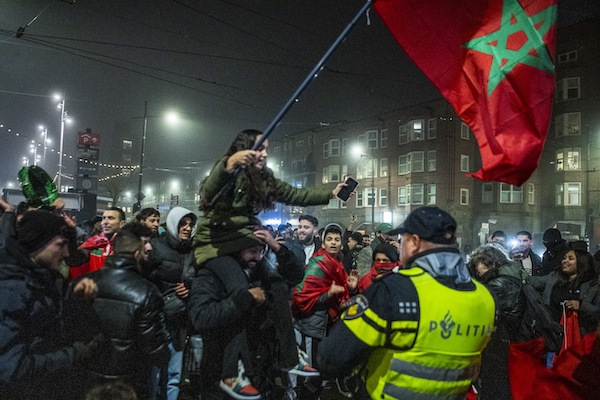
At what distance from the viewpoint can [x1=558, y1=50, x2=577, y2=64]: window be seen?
36.9m

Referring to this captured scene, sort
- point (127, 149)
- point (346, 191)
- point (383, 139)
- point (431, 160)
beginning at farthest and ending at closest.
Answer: point (127, 149) < point (383, 139) < point (431, 160) < point (346, 191)

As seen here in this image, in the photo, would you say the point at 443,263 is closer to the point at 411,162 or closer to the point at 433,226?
the point at 433,226

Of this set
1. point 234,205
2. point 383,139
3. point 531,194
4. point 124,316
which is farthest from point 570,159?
point 124,316

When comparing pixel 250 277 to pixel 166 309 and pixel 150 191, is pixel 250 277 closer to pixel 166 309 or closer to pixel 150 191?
pixel 166 309

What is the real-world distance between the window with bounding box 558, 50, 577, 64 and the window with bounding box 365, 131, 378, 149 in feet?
61.7

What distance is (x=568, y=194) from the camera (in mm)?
37781

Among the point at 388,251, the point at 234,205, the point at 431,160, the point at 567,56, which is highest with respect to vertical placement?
the point at 567,56

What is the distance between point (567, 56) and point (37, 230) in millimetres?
45116

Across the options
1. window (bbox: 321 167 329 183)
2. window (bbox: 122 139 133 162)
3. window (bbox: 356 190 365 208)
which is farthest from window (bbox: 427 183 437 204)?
window (bbox: 122 139 133 162)

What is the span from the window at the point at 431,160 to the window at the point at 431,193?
176cm

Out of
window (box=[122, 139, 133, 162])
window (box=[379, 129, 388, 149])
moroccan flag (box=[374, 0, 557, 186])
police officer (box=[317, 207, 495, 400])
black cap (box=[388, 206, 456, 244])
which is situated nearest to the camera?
police officer (box=[317, 207, 495, 400])

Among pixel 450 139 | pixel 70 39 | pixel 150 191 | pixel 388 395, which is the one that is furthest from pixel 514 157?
pixel 150 191

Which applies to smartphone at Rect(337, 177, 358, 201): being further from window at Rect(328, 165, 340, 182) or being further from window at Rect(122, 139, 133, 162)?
window at Rect(122, 139, 133, 162)

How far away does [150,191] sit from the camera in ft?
260
